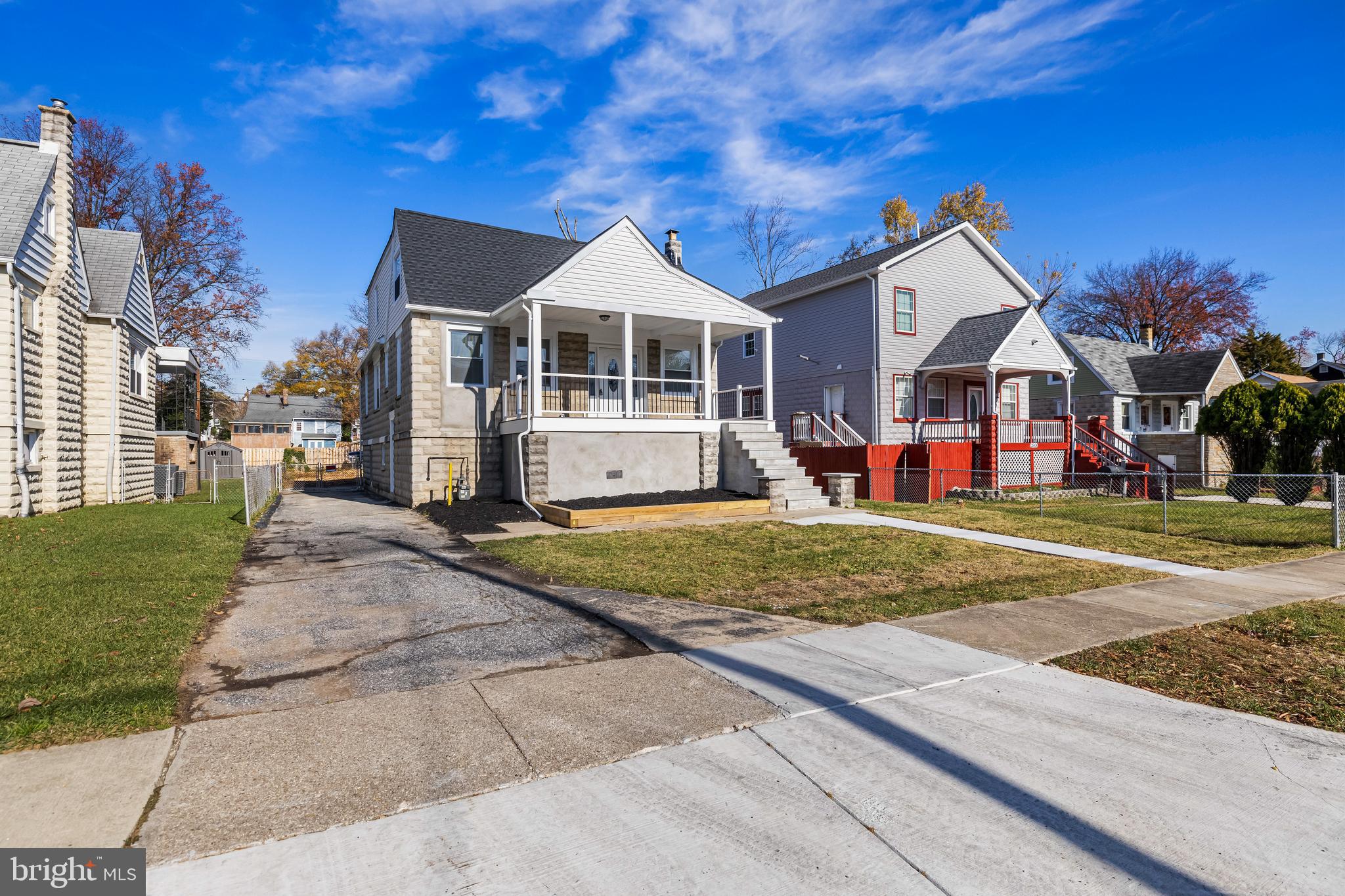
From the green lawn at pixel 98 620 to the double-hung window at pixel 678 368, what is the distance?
11120 millimetres

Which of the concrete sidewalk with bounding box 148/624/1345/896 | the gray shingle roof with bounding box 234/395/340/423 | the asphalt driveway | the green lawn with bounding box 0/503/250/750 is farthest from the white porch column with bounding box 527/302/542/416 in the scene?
the gray shingle roof with bounding box 234/395/340/423

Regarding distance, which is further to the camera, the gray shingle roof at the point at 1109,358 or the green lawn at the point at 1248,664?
the gray shingle roof at the point at 1109,358

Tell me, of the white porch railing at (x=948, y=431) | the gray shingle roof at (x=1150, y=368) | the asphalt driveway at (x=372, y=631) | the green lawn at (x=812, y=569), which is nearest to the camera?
the asphalt driveway at (x=372, y=631)

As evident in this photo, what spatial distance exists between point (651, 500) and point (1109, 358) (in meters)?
29.7

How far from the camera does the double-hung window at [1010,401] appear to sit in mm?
25125

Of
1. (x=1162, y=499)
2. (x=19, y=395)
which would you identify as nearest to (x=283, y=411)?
(x=19, y=395)

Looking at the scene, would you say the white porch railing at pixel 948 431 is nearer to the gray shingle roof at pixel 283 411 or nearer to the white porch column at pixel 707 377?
the white porch column at pixel 707 377

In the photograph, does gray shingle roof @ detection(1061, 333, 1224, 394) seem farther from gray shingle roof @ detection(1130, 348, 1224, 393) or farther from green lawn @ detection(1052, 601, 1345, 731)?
green lawn @ detection(1052, 601, 1345, 731)

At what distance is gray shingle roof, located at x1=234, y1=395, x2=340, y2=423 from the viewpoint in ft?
238

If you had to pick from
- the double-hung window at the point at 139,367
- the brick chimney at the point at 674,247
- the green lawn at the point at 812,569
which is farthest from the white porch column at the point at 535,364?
the double-hung window at the point at 139,367

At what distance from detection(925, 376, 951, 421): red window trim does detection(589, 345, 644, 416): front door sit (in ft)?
35.4

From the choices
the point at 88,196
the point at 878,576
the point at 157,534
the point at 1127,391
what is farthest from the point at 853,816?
the point at 88,196

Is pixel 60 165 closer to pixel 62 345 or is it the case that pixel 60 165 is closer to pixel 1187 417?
pixel 62 345

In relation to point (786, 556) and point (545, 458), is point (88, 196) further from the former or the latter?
point (786, 556)
